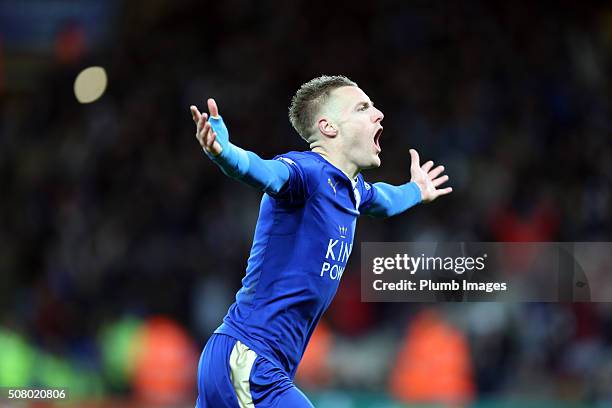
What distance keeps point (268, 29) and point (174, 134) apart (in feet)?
5.72

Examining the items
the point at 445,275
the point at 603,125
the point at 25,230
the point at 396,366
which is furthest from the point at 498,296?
the point at 25,230

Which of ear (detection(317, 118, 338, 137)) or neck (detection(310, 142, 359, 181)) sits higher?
ear (detection(317, 118, 338, 137))

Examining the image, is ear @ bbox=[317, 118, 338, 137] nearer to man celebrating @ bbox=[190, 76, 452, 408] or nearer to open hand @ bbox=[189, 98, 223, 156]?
man celebrating @ bbox=[190, 76, 452, 408]

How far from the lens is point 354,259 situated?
28.7ft

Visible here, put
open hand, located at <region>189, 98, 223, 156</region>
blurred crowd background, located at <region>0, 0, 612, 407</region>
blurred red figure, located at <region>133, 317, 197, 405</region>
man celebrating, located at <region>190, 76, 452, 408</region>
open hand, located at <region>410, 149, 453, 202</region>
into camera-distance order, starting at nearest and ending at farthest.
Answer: open hand, located at <region>189, 98, 223, 156</region> → man celebrating, located at <region>190, 76, 452, 408</region> → open hand, located at <region>410, 149, 453, 202</region> → blurred crowd background, located at <region>0, 0, 612, 407</region> → blurred red figure, located at <region>133, 317, 197, 405</region>

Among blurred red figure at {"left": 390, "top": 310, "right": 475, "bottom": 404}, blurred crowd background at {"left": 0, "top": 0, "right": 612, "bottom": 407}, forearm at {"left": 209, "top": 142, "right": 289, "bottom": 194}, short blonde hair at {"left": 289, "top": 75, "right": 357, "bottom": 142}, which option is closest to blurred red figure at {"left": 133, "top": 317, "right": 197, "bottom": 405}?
blurred crowd background at {"left": 0, "top": 0, "right": 612, "bottom": 407}

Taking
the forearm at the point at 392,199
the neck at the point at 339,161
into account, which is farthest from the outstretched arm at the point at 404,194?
the neck at the point at 339,161

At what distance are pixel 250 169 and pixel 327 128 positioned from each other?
0.67 meters

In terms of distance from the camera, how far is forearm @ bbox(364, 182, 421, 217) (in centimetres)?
457

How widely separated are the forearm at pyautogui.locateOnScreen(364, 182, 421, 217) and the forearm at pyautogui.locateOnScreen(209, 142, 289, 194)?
0.83 m

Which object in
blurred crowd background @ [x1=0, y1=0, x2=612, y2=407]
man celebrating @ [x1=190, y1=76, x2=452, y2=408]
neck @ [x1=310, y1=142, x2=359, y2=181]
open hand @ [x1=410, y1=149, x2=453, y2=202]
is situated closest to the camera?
man celebrating @ [x1=190, y1=76, x2=452, y2=408]

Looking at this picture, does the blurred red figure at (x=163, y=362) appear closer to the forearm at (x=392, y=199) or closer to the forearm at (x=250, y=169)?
the forearm at (x=392, y=199)

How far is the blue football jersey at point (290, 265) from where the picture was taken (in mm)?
3979

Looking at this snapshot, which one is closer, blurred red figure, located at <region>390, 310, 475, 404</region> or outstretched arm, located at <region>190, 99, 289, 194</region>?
outstretched arm, located at <region>190, 99, 289, 194</region>
